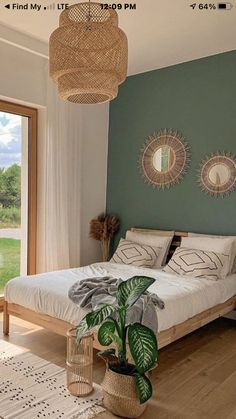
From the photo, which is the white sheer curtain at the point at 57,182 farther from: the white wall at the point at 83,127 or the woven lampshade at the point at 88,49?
the woven lampshade at the point at 88,49

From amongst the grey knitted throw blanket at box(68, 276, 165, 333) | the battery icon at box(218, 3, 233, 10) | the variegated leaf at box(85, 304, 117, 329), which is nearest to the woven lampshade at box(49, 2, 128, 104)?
the battery icon at box(218, 3, 233, 10)

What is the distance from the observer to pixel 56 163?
427cm

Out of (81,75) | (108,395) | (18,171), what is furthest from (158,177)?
(108,395)

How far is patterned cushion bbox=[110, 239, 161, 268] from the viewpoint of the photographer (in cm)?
404

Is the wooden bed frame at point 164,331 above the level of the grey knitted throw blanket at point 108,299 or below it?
below

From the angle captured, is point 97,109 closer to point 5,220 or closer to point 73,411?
point 5,220

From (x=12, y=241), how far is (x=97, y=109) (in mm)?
2088

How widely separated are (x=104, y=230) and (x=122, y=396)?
2848 millimetres

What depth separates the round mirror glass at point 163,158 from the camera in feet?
14.5

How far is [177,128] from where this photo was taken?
4.38 meters

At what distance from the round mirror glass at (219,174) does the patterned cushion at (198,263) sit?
85cm

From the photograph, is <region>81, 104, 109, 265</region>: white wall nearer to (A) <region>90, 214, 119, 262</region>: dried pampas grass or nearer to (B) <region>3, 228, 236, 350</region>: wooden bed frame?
(A) <region>90, 214, 119, 262</region>: dried pampas grass

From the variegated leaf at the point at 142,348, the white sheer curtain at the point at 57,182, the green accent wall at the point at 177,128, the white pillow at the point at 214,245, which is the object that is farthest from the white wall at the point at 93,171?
the variegated leaf at the point at 142,348

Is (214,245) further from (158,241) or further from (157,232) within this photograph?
(157,232)
